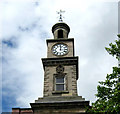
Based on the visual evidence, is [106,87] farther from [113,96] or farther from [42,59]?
[42,59]

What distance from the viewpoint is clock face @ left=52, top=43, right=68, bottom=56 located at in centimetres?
2498

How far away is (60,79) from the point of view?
76.0 ft

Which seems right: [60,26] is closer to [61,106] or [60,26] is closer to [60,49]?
[60,49]

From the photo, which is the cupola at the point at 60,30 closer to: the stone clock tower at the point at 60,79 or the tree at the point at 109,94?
the stone clock tower at the point at 60,79

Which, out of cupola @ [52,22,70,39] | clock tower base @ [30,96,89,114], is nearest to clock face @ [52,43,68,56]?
cupola @ [52,22,70,39]

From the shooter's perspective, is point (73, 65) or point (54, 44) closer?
point (73, 65)

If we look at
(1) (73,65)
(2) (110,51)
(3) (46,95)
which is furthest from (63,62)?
(2) (110,51)

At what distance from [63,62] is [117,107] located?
12.2 metres

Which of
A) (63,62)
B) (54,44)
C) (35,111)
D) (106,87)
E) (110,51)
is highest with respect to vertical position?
(54,44)

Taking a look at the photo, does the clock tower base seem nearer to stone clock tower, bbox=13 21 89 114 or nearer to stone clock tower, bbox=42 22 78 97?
stone clock tower, bbox=13 21 89 114

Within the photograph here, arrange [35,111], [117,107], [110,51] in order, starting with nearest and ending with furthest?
[117,107] < [110,51] < [35,111]

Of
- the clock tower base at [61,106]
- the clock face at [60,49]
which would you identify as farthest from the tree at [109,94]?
the clock face at [60,49]

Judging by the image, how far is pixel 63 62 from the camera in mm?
24078

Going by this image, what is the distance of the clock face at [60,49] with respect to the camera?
984 inches
